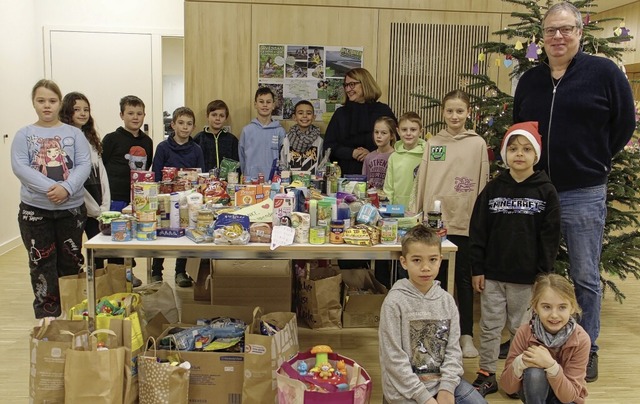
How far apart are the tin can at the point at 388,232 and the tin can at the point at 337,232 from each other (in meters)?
0.18

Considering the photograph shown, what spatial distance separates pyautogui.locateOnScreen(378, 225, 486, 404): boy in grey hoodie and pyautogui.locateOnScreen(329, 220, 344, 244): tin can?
346 mm

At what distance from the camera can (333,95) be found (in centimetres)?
509

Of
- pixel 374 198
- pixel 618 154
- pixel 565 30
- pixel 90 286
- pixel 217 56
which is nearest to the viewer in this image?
pixel 90 286

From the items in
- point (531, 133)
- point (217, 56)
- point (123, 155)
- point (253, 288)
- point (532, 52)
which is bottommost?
point (253, 288)

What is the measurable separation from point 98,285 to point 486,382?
6.67ft

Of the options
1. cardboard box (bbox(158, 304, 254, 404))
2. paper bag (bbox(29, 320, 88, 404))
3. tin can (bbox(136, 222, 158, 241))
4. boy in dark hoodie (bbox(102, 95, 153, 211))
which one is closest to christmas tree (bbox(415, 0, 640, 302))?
cardboard box (bbox(158, 304, 254, 404))

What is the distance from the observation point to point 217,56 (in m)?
4.93

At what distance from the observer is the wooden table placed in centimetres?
249

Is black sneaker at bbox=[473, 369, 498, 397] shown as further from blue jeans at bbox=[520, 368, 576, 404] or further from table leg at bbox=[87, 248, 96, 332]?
table leg at bbox=[87, 248, 96, 332]

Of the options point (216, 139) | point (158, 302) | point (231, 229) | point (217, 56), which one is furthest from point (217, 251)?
point (217, 56)

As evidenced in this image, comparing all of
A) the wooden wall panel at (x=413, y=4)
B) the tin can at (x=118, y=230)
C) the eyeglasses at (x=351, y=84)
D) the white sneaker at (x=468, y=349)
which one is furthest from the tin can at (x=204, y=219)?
the wooden wall panel at (x=413, y=4)

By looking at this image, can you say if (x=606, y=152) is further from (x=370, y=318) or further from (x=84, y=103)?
(x=84, y=103)

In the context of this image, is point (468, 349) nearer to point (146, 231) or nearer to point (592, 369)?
point (592, 369)

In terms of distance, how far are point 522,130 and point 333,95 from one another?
8.68 ft
